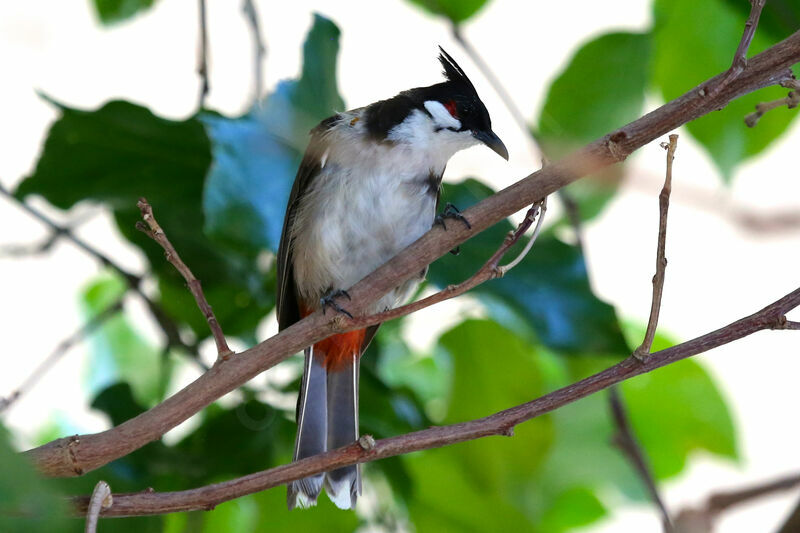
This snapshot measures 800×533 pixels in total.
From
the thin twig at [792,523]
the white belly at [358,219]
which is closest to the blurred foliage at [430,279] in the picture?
the white belly at [358,219]

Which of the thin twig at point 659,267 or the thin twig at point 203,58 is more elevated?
the thin twig at point 203,58

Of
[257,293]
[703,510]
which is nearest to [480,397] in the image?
[257,293]

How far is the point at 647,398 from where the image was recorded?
1.88 metres

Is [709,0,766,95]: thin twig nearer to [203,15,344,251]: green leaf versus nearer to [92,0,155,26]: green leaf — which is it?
[203,15,344,251]: green leaf

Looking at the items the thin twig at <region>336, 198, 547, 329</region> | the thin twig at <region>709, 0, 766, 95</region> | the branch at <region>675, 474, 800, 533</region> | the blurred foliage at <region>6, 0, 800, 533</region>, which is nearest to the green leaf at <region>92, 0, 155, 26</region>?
the blurred foliage at <region>6, 0, 800, 533</region>

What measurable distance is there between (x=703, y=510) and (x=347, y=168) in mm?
1489

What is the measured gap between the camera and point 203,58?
1721 mm

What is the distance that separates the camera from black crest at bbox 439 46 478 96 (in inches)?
74.5

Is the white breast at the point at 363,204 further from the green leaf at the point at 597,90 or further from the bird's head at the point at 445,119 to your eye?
the green leaf at the point at 597,90

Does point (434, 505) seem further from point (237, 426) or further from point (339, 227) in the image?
point (339, 227)

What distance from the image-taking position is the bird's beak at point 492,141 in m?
1.88

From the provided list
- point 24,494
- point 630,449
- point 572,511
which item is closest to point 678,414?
point 572,511

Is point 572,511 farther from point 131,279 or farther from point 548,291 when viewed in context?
point 131,279

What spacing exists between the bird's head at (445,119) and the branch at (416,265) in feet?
2.50
